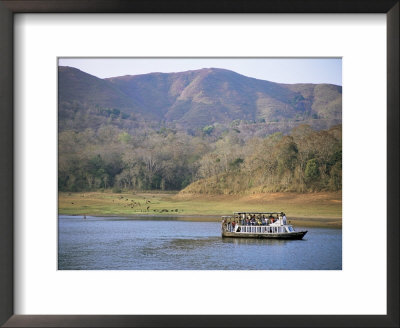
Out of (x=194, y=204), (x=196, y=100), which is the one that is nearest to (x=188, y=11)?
(x=196, y=100)

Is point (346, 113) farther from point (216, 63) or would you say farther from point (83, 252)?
point (83, 252)

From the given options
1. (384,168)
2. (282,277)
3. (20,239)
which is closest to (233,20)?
(384,168)

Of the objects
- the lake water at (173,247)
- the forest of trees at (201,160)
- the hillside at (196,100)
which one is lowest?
the lake water at (173,247)

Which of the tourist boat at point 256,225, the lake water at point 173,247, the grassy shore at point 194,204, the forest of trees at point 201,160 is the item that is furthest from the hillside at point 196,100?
the lake water at point 173,247

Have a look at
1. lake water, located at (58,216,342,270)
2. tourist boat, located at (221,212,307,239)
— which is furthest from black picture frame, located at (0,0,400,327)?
tourist boat, located at (221,212,307,239)

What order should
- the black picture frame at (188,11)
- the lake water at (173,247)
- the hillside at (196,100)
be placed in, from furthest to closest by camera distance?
1. the hillside at (196,100)
2. the lake water at (173,247)
3. the black picture frame at (188,11)

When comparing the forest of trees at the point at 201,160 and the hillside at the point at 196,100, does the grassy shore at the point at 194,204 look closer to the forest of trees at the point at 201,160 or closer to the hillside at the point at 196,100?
the forest of trees at the point at 201,160

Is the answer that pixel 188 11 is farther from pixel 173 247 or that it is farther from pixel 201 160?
pixel 173 247
